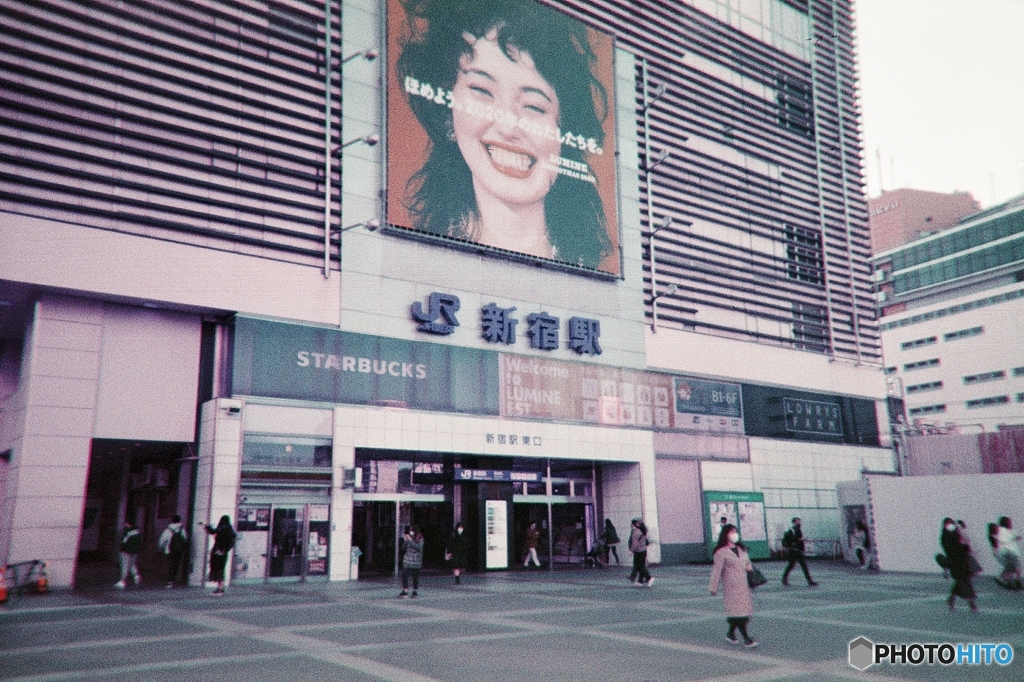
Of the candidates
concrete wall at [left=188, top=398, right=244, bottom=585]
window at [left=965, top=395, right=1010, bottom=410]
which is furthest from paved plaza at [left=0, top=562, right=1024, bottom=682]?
window at [left=965, top=395, right=1010, bottom=410]

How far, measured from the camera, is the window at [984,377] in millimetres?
83562

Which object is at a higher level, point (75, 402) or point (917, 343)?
point (917, 343)

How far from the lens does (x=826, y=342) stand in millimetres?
34188

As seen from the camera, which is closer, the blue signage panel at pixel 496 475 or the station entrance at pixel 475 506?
the station entrance at pixel 475 506

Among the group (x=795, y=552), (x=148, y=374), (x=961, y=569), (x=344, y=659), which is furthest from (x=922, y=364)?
(x=344, y=659)

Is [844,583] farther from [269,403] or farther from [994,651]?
[269,403]

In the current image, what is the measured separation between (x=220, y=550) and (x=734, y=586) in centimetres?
1139

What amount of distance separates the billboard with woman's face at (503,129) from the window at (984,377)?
7250cm

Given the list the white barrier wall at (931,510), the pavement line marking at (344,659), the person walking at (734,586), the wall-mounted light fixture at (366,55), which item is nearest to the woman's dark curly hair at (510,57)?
the wall-mounted light fixture at (366,55)

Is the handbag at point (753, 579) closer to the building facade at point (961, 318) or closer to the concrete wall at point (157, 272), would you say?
the concrete wall at point (157, 272)

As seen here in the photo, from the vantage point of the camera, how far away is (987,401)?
278 feet

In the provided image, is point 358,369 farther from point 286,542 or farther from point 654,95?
point 654,95

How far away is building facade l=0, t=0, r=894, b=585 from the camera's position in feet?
61.6

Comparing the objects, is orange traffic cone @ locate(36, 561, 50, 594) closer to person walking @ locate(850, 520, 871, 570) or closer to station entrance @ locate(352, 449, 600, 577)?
station entrance @ locate(352, 449, 600, 577)
